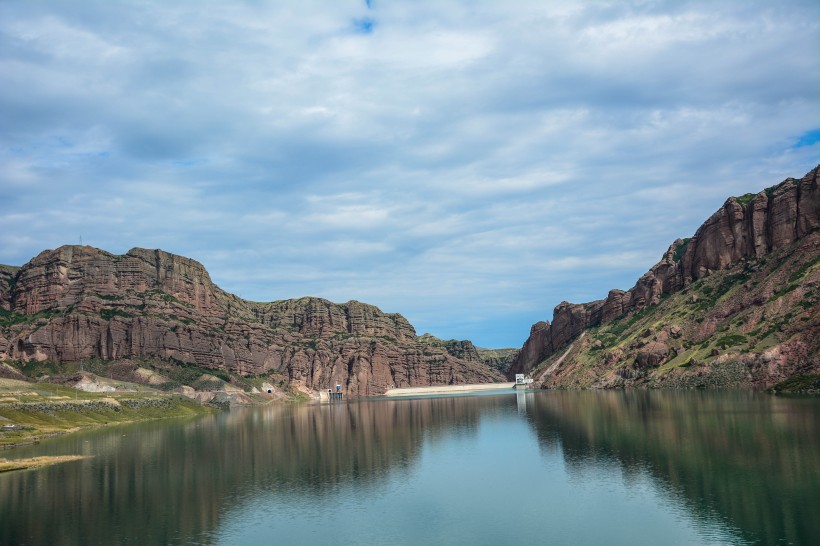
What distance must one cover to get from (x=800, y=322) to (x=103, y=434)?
211m

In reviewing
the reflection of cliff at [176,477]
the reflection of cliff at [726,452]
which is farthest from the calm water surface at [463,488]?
the reflection of cliff at [176,477]

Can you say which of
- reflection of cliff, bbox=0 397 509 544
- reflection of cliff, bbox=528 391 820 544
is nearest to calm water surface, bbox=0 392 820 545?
reflection of cliff, bbox=528 391 820 544

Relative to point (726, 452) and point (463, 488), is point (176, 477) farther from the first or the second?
point (726, 452)

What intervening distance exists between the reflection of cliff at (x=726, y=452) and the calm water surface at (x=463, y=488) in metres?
0.27

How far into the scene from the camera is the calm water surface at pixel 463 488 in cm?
5494

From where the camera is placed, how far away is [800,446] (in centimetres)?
7769

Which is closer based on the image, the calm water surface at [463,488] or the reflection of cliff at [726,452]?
the reflection of cliff at [726,452]

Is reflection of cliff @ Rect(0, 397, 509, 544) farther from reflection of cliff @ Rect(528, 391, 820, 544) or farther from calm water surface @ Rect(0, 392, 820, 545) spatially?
reflection of cliff @ Rect(528, 391, 820, 544)

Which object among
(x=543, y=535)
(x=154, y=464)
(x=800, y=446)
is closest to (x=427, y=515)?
(x=543, y=535)

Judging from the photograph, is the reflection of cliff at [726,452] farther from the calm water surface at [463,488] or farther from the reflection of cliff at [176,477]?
the reflection of cliff at [176,477]

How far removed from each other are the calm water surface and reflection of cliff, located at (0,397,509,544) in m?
0.38

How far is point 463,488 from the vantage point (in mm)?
76062

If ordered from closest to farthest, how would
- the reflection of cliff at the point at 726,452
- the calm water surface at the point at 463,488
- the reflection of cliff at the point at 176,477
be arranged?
the reflection of cliff at the point at 726,452
the calm water surface at the point at 463,488
the reflection of cliff at the point at 176,477

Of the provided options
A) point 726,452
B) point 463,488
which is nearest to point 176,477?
point 463,488
